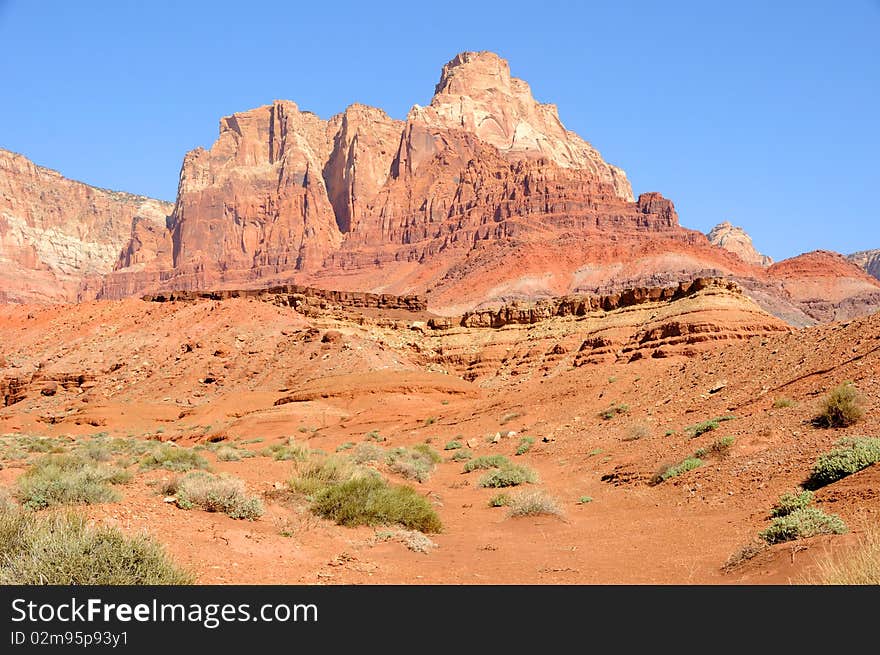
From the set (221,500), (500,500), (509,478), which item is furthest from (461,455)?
(221,500)

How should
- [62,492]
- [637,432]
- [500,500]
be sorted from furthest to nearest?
1. [637,432]
2. [500,500]
3. [62,492]

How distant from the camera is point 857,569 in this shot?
6.32 meters

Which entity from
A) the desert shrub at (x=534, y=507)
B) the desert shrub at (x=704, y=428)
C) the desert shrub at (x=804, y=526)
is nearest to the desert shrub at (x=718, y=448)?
the desert shrub at (x=704, y=428)

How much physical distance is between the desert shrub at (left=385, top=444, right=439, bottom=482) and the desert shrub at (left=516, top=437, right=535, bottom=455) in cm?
300

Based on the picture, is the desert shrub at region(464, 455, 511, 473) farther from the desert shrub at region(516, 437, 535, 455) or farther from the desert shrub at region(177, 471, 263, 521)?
the desert shrub at region(177, 471, 263, 521)

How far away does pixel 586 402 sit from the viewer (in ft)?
105

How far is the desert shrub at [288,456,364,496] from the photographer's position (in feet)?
43.5

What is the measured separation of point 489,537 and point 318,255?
576 ft

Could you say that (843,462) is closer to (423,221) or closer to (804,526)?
(804,526)

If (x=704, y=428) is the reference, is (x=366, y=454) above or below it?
above

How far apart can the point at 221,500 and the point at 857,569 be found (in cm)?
809

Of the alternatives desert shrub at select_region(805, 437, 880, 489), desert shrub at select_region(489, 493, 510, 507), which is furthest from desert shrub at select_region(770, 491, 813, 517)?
desert shrub at select_region(489, 493, 510, 507)
